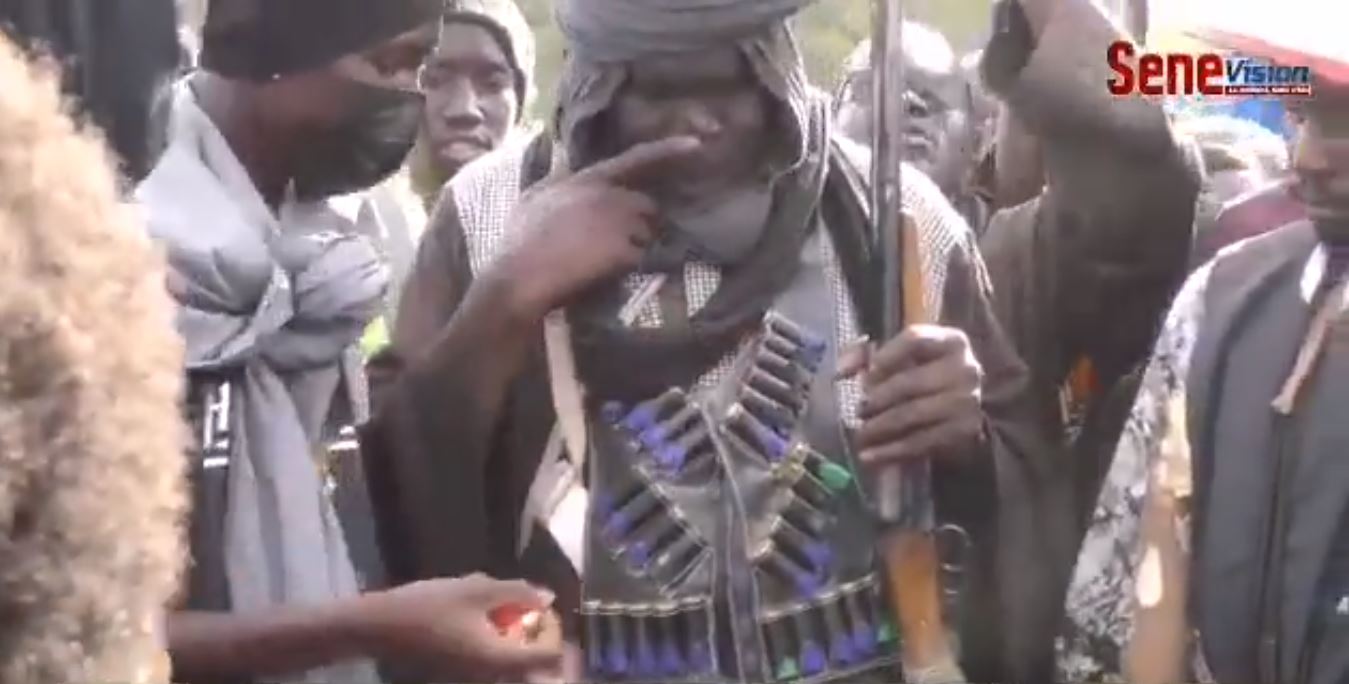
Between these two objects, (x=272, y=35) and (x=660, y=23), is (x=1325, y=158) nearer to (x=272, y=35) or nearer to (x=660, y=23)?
(x=660, y=23)

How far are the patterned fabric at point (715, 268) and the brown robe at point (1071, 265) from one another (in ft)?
0.18

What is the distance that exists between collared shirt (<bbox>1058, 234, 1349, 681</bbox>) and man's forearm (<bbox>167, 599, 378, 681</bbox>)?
0.67m

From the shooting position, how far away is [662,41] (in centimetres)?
155

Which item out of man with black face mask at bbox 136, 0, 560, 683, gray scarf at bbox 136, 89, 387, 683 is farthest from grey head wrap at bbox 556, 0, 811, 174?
gray scarf at bbox 136, 89, 387, 683

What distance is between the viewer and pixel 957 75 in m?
1.59

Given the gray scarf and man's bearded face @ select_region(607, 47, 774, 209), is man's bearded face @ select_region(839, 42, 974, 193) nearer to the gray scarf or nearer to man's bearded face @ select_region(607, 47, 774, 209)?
man's bearded face @ select_region(607, 47, 774, 209)

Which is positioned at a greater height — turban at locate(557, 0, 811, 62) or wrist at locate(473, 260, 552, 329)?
turban at locate(557, 0, 811, 62)

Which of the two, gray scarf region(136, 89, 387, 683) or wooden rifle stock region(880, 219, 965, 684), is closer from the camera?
gray scarf region(136, 89, 387, 683)

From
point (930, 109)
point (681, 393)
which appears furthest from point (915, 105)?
point (681, 393)

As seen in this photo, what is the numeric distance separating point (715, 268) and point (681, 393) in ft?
0.40

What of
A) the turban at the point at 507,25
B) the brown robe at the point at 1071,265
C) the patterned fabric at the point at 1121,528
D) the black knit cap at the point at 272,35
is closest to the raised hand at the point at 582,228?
the turban at the point at 507,25

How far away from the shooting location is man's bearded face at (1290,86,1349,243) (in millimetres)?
1577

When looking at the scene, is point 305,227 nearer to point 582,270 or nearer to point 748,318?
point 582,270

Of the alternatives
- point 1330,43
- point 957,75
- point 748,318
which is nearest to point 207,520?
point 748,318
